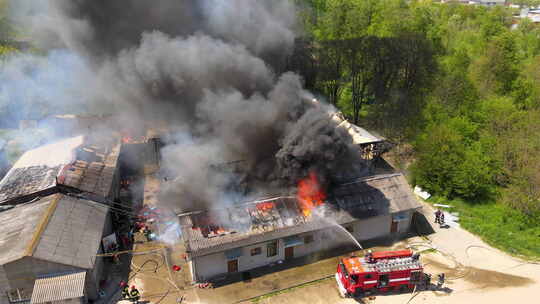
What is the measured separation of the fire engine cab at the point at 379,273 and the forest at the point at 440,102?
8.06m

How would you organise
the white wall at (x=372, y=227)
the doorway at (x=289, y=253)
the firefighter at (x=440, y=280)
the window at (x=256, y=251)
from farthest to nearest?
1. the white wall at (x=372, y=227)
2. the doorway at (x=289, y=253)
3. the window at (x=256, y=251)
4. the firefighter at (x=440, y=280)

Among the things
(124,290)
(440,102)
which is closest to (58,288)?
(124,290)

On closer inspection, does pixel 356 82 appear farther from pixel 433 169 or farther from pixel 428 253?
pixel 428 253

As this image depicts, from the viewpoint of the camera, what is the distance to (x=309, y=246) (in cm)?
2083

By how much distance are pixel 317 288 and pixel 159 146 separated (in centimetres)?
1899

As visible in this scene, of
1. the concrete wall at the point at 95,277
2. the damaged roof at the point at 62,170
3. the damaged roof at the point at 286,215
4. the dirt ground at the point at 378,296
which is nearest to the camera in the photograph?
the concrete wall at the point at 95,277

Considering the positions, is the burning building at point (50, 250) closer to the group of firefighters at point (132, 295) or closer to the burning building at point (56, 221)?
the burning building at point (56, 221)

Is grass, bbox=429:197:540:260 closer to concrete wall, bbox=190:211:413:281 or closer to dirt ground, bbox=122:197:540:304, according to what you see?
dirt ground, bbox=122:197:540:304

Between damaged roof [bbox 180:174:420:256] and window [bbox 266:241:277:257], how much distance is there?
2.46 ft

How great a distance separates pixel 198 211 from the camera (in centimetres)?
2003

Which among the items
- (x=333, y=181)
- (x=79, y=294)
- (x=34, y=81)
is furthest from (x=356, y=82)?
(x=34, y=81)

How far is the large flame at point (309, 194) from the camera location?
68.5 feet

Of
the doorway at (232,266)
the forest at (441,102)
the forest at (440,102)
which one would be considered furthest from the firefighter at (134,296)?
the forest at (441,102)

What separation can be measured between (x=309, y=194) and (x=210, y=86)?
9596 millimetres
